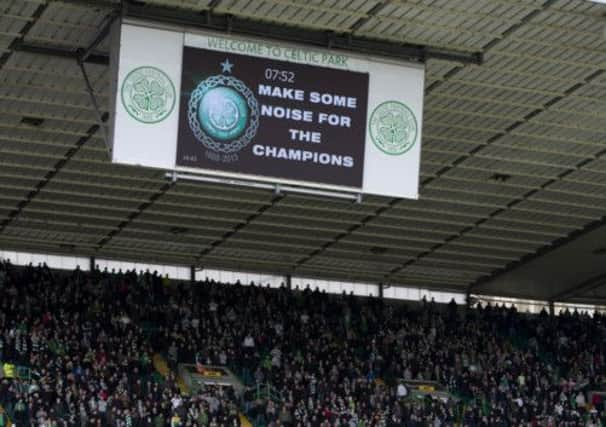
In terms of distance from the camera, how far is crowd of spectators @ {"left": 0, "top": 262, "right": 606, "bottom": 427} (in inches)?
1695

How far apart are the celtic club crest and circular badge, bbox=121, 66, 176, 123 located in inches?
20.9

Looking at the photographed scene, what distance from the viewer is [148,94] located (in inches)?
1351

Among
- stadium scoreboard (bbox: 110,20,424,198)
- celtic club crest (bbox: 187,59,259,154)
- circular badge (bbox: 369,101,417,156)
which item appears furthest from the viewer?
circular badge (bbox: 369,101,417,156)

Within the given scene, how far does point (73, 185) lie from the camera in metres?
48.3

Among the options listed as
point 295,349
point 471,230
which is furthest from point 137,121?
point 471,230

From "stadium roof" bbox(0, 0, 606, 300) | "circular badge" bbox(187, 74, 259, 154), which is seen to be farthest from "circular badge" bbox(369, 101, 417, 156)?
"circular badge" bbox(187, 74, 259, 154)

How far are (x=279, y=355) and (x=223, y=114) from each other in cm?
1618

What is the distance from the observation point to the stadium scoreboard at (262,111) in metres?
34.3

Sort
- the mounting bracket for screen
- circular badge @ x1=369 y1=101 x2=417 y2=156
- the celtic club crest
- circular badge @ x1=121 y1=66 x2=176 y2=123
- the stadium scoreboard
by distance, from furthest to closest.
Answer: circular badge @ x1=369 y1=101 x2=417 y2=156, the celtic club crest, the mounting bracket for screen, the stadium scoreboard, circular badge @ x1=121 y1=66 x2=176 y2=123

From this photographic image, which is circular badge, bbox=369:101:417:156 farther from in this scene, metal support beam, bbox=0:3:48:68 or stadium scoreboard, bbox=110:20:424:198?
metal support beam, bbox=0:3:48:68

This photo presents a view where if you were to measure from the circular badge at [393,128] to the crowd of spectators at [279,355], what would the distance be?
33.9ft

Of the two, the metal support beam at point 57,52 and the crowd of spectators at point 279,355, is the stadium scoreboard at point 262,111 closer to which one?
A: the metal support beam at point 57,52

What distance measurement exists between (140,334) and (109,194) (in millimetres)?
4314

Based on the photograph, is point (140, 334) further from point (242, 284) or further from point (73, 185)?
point (242, 284)
